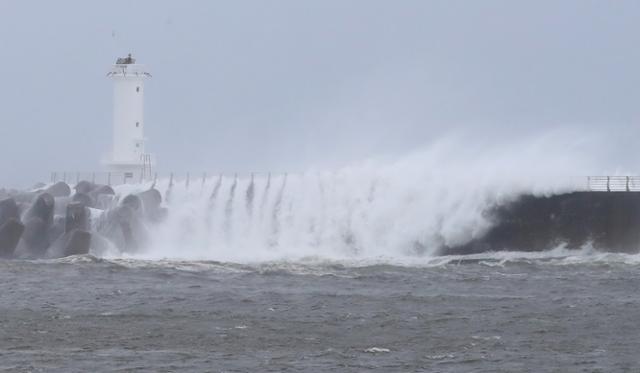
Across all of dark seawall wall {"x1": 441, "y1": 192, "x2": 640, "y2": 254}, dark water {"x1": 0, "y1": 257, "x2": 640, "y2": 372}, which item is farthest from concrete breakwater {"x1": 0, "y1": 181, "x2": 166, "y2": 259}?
dark seawall wall {"x1": 441, "y1": 192, "x2": 640, "y2": 254}

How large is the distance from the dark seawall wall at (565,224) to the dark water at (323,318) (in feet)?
10.5

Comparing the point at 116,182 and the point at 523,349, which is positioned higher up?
Answer: the point at 116,182

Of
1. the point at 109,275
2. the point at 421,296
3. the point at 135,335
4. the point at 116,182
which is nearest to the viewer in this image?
the point at 135,335

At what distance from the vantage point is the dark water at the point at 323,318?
946 inches

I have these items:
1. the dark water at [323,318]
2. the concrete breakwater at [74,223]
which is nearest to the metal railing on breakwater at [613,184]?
the dark water at [323,318]

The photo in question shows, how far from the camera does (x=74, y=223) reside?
47.8m

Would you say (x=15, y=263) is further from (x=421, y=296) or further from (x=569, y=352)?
(x=569, y=352)

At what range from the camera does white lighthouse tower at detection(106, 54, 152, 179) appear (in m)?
59.5

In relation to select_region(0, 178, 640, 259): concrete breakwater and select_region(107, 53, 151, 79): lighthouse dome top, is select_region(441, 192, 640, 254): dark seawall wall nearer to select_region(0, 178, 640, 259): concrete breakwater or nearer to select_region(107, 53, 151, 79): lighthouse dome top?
select_region(0, 178, 640, 259): concrete breakwater

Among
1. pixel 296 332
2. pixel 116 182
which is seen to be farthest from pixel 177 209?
pixel 296 332

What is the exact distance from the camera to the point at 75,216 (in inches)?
1886

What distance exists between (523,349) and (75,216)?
85.1 feet

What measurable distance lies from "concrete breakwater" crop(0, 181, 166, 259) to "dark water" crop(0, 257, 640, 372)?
5.52 m

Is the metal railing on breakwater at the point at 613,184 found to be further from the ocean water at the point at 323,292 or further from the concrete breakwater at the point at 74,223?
the concrete breakwater at the point at 74,223
